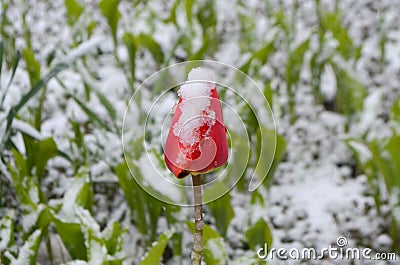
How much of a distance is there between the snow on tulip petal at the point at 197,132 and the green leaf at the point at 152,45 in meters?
1.14

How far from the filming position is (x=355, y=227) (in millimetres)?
1407

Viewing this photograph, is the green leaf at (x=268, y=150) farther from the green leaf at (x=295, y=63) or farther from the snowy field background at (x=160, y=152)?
the green leaf at (x=295, y=63)

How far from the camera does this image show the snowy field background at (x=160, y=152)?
1.14 m

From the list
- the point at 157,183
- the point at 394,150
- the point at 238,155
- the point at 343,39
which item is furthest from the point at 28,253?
the point at 343,39

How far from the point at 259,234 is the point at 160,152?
13.1 inches

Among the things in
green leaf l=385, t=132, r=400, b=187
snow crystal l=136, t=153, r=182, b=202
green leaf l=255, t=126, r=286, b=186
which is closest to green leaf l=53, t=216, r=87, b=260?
snow crystal l=136, t=153, r=182, b=202

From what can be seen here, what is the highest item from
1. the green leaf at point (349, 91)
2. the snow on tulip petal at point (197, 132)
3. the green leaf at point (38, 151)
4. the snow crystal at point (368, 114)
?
the green leaf at point (349, 91)

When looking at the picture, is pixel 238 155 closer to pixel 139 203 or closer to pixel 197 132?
pixel 139 203

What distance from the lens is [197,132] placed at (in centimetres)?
62

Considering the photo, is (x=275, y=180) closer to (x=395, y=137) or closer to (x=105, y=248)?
(x=395, y=137)

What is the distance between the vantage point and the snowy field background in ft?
3.74

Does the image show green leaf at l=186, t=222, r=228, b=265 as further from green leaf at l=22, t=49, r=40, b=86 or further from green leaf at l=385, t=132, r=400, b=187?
green leaf at l=22, t=49, r=40, b=86

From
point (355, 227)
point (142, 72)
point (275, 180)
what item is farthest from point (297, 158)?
point (142, 72)

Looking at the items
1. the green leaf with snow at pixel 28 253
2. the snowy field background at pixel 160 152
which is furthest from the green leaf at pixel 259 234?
the green leaf with snow at pixel 28 253
